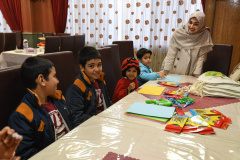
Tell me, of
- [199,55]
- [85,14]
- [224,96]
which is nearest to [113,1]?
[85,14]

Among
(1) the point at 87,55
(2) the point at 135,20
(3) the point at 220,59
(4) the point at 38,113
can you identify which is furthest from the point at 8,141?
(2) the point at 135,20

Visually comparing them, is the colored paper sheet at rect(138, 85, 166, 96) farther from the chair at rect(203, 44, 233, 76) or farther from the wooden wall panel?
the wooden wall panel

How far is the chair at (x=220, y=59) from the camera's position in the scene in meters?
2.47

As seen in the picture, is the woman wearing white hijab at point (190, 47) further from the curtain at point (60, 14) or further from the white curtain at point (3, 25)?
the white curtain at point (3, 25)

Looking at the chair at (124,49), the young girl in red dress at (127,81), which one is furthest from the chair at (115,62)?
the chair at (124,49)

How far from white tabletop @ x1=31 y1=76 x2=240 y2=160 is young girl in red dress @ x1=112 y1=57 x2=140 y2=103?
2.57 ft

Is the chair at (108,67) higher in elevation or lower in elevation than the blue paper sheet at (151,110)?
higher

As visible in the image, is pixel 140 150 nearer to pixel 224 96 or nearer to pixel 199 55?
pixel 224 96

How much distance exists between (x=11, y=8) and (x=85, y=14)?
2.27 meters

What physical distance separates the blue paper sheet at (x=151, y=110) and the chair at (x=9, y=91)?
0.60 meters

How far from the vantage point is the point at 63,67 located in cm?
148

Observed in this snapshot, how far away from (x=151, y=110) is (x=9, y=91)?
768 millimetres

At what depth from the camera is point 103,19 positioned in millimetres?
4668

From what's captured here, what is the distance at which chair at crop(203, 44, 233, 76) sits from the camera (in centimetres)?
247
